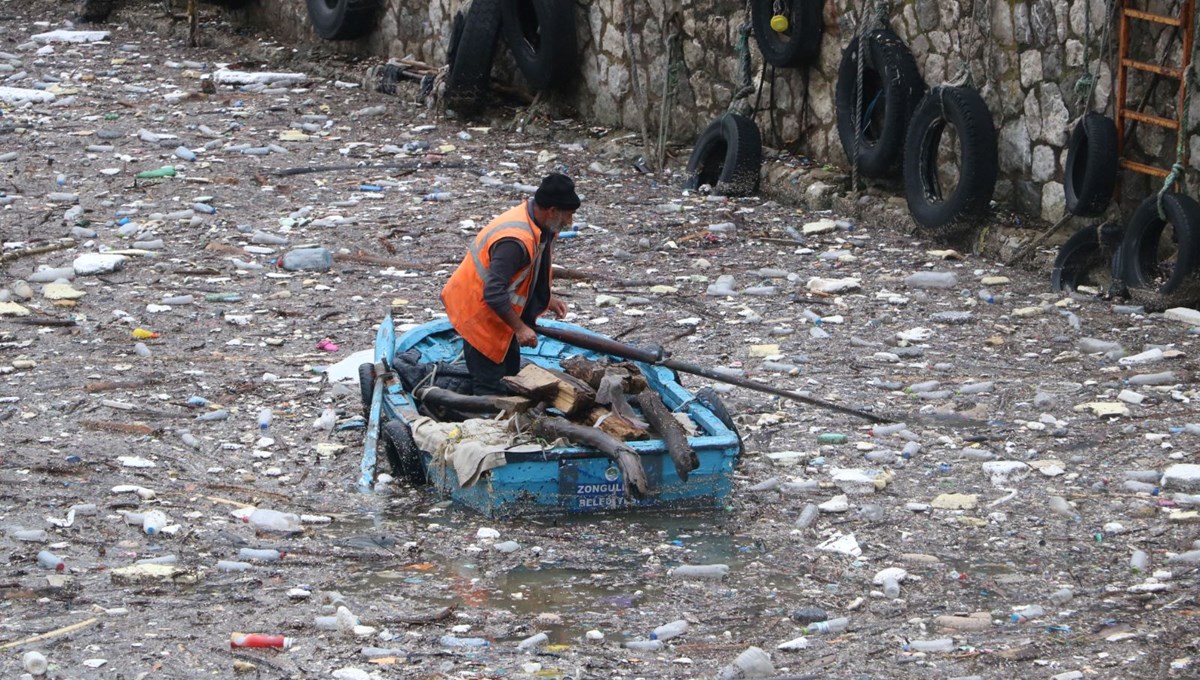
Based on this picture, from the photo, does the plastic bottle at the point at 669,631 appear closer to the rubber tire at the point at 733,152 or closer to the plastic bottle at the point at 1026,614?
the plastic bottle at the point at 1026,614

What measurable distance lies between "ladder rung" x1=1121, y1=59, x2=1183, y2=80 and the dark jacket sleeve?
388cm

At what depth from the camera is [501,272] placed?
5965 mm

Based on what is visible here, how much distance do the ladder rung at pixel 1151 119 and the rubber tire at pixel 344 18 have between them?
789 centimetres

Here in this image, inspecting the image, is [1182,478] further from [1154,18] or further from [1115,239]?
[1154,18]

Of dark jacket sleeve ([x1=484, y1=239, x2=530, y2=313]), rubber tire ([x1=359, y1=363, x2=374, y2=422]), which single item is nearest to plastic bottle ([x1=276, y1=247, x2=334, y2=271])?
rubber tire ([x1=359, y1=363, x2=374, y2=422])

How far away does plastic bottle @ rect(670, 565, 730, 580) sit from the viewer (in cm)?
518

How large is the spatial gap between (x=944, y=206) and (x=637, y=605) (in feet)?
16.0

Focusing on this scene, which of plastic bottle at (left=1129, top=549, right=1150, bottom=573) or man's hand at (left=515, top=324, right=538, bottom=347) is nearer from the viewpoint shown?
plastic bottle at (left=1129, top=549, right=1150, bottom=573)

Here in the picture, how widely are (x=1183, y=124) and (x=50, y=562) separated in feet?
19.1

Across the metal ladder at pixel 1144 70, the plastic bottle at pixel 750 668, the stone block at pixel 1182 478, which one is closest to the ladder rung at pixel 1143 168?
the metal ladder at pixel 1144 70

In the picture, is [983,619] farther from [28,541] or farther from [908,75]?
[908,75]

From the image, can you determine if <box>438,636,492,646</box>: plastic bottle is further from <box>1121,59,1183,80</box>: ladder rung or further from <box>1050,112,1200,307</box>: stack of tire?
<box>1121,59,1183,80</box>: ladder rung

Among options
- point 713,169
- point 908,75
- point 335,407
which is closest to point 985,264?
point 908,75

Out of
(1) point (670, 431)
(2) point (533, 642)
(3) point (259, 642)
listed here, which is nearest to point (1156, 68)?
(1) point (670, 431)
